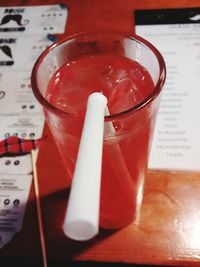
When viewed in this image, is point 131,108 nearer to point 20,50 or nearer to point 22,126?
point 22,126

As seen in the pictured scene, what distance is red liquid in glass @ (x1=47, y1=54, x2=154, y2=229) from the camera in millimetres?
399

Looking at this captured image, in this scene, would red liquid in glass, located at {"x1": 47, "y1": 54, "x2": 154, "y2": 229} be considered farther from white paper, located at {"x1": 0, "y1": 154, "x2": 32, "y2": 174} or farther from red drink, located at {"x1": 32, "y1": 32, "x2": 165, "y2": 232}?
white paper, located at {"x1": 0, "y1": 154, "x2": 32, "y2": 174}

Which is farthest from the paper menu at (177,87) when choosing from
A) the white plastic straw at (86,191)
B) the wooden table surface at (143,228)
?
the white plastic straw at (86,191)

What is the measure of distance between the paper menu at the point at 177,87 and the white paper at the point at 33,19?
0.19 meters

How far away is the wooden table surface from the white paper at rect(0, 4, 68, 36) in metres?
0.36

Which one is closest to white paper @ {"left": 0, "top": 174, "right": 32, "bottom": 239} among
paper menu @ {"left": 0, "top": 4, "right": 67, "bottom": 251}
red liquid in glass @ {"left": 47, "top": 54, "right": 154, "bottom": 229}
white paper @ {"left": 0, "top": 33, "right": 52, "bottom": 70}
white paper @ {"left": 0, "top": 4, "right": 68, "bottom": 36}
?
paper menu @ {"left": 0, "top": 4, "right": 67, "bottom": 251}

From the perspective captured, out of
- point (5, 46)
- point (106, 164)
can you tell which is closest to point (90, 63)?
point (106, 164)

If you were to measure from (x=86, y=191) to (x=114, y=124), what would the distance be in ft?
0.50

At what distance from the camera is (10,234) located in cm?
53

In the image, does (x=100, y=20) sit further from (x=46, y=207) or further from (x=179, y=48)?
(x=46, y=207)

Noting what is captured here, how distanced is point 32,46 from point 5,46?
0.06 metres

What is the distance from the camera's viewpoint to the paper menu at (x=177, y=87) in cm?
60

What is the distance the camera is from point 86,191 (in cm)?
23

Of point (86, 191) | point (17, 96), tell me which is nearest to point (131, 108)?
point (86, 191)
